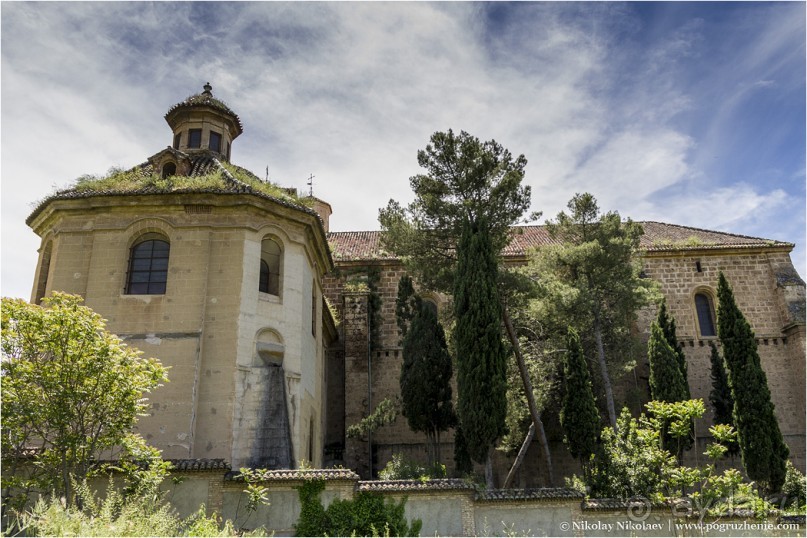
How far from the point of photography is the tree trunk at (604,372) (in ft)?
59.5

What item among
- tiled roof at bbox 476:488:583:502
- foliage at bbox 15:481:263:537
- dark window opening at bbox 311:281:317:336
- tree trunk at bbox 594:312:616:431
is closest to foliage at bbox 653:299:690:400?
tree trunk at bbox 594:312:616:431

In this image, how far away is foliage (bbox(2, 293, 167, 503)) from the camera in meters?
9.64

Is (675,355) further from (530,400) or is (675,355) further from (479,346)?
(479,346)

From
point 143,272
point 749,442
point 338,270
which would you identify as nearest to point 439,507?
point 143,272

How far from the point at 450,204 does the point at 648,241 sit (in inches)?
507

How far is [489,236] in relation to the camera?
16734 mm

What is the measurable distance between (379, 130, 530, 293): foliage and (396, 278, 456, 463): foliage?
5.02 feet

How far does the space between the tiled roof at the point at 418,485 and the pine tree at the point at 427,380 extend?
6.11m

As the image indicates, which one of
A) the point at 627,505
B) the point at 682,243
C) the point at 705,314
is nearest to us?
the point at 627,505

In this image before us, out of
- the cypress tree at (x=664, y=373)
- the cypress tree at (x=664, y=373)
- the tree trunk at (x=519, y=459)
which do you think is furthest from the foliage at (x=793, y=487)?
the tree trunk at (x=519, y=459)

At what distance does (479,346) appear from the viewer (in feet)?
48.9

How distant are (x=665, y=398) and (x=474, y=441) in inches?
340

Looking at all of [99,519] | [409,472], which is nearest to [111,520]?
[99,519]

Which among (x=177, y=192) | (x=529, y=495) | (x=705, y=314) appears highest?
(x=177, y=192)
